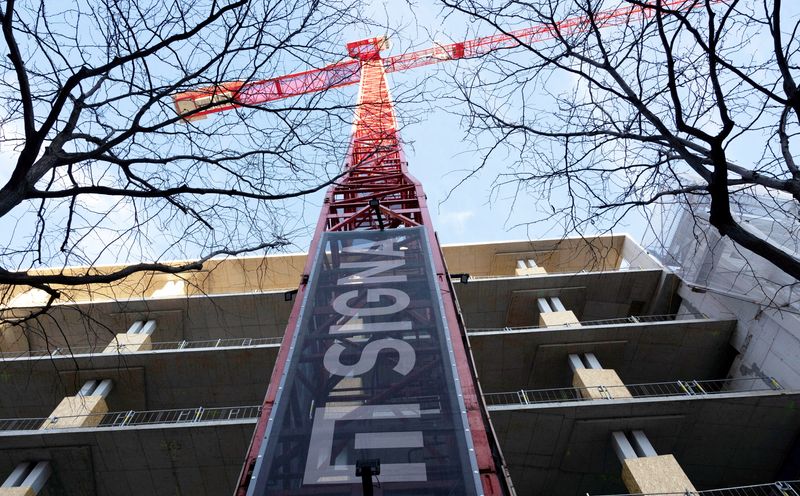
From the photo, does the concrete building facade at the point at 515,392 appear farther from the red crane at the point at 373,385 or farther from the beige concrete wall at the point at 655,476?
the red crane at the point at 373,385

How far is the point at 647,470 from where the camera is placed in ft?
37.2

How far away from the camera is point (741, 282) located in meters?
16.3

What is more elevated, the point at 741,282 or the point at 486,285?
the point at 741,282

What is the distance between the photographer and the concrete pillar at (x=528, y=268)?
70.4ft

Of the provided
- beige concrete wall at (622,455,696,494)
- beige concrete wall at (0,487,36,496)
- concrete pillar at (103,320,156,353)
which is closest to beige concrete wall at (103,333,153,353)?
concrete pillar at (103,320,156,353)

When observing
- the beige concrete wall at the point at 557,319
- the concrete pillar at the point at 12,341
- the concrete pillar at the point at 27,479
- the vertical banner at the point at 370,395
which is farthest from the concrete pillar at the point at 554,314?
the concrete pillar at the point at 12,341

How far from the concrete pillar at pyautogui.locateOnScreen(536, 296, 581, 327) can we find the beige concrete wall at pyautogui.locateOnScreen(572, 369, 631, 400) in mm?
2260

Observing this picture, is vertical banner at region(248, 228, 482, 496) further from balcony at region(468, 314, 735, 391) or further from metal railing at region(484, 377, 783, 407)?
balcony at region(468, 314, 735, 391)

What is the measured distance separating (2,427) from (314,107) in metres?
17.9

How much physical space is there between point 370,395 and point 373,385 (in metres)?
0.25

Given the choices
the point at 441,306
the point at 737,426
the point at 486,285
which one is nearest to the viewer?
the point at 441,306

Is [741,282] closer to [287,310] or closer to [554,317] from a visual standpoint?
[554,317]

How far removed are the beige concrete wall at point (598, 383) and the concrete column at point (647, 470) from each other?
111 centimetres

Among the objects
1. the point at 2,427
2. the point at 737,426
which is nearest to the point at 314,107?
the point at 737,426
